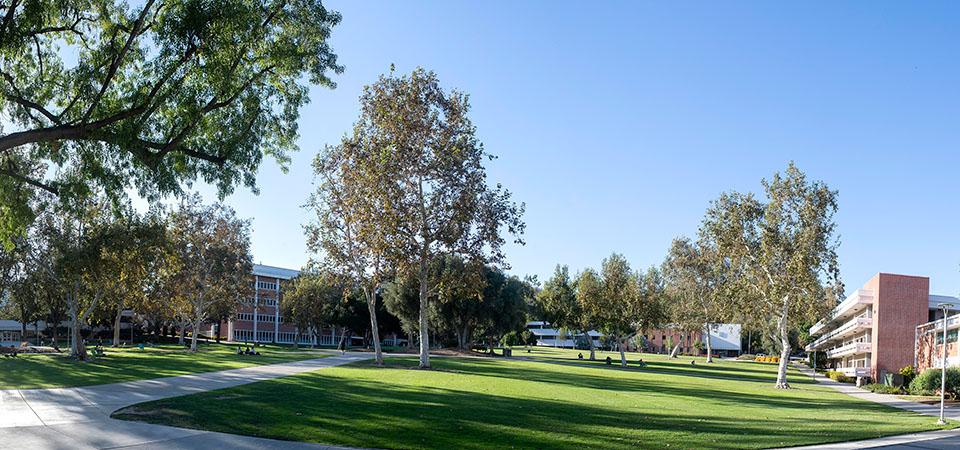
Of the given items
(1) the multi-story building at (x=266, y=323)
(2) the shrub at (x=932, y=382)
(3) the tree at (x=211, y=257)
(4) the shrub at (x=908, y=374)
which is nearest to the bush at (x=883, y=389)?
(4) the shrub at (x=908, y=374)

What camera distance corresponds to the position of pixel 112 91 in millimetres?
18031

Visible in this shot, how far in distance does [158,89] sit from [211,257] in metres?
52.8

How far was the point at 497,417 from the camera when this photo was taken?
18766 millimetres

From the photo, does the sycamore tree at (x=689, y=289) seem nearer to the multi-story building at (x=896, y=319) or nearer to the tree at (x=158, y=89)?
the multi-story building at (x=896, y=319)

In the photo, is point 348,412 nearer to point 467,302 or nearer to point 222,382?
point 222,382

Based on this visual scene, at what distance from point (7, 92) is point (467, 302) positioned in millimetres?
58320

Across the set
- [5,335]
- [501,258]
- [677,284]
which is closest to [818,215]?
[501,258]

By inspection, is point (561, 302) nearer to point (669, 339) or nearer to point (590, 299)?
point (590, 299)

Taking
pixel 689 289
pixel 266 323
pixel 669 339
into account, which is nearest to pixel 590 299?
pixel 689 289

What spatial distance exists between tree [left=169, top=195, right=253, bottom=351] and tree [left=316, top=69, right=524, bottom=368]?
2878 cm

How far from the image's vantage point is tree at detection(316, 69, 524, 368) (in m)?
40.6

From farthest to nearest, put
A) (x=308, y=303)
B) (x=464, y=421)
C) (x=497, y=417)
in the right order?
(x=308, y=303), (x=497, y=417), (x=464, y=421)

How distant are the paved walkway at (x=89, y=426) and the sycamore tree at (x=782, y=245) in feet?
109

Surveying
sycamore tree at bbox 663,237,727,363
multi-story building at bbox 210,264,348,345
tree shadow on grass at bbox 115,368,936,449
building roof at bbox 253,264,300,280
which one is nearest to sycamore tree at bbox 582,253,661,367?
sycamore tree at bbox 663,237,727,363
